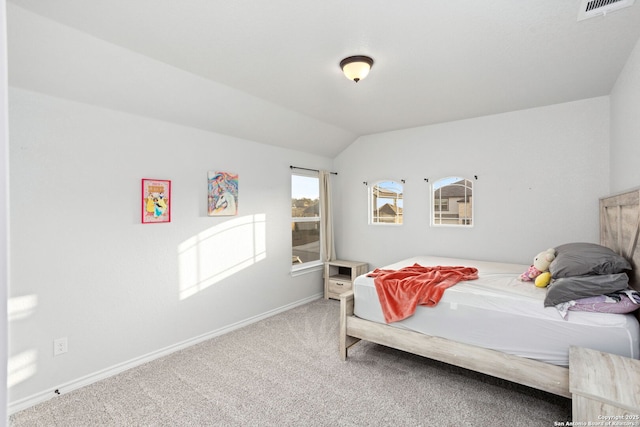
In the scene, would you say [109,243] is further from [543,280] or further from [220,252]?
[543,280]

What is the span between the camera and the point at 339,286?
470 centimetres

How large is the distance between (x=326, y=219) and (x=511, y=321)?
9.95 ft

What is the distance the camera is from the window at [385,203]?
15.1 feet

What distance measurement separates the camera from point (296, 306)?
4.49 meters

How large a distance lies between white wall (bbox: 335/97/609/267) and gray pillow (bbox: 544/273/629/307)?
1.59 meters

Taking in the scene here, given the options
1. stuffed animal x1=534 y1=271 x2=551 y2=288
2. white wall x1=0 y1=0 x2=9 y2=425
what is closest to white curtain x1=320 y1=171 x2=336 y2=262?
stuffed animal x1=534 y1=271 x2=551 y2=288

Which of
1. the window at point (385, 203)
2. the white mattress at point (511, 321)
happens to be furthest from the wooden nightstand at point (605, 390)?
the window at point (385, 203)

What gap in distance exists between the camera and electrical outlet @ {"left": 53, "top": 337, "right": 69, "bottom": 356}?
2414mm

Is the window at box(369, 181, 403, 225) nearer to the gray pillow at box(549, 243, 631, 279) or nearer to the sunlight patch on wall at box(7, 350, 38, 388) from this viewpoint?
the gray pillow at box(549, 243, 631, 279)

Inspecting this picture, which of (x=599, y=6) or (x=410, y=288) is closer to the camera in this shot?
(x=599, y=6)

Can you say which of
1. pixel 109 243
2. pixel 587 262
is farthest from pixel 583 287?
pixel 109 243

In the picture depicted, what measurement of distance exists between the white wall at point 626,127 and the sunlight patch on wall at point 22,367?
14.7 feet

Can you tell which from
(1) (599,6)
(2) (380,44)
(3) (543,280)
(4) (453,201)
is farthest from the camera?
(4) (453,201)

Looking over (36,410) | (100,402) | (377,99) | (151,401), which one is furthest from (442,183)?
(36,410)
